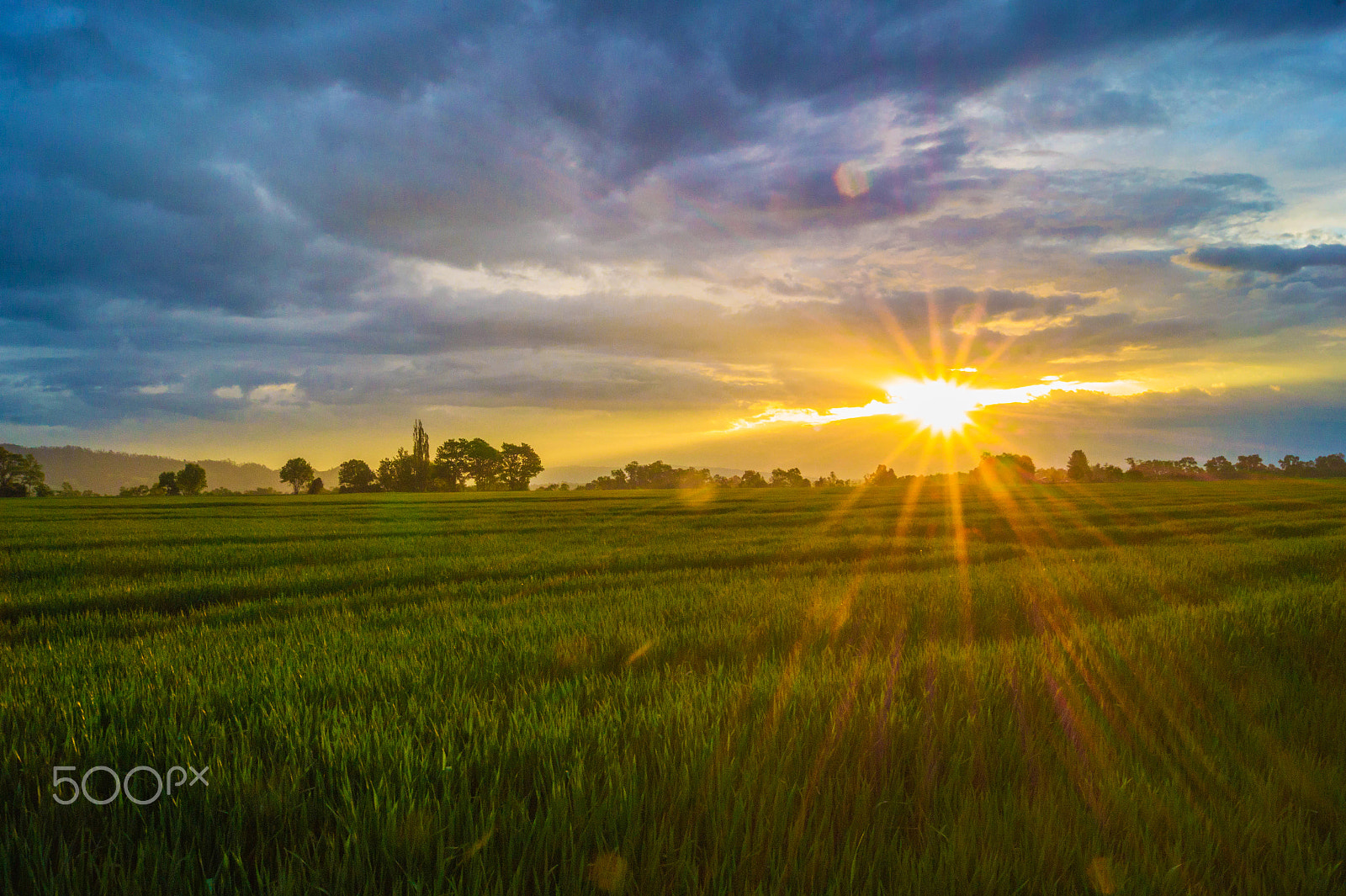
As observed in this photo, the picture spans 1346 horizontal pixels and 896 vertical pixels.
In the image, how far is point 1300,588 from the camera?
766 cm

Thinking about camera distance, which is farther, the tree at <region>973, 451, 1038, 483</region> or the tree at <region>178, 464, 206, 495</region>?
the tree at <region>178, 464, 206, 495</region>

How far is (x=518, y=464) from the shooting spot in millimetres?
138375

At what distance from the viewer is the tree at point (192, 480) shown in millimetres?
119750

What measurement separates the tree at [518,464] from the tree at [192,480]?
183ft

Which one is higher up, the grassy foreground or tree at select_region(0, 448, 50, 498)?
tree at select_region(0, 448, 50, 498)

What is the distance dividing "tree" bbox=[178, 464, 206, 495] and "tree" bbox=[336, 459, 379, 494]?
2937cm

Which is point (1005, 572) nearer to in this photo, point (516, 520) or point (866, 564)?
point (866, 564)

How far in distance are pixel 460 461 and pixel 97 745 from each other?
139 m

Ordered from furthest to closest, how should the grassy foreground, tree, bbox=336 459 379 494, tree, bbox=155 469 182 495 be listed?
tree, bbox=155 469 182 495 < tree, bbox=336 459 379 494 < the grassy foreground

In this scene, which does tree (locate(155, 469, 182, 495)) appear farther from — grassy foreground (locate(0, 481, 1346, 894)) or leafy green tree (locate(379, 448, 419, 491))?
grassy foreground (locate(0, 481, 1346, 894))

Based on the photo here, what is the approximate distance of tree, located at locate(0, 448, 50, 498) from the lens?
105m

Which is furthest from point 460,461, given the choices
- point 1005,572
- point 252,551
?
point 1005,572

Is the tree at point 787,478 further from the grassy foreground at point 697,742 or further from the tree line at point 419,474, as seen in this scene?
the grassy foreground at point 697,742

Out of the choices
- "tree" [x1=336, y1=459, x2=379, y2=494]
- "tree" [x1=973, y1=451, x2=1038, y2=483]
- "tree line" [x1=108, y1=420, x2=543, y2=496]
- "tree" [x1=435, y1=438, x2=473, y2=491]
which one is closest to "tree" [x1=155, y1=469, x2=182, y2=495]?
"tree line" [x1=108, y1=420, x2=543, y2=496]
